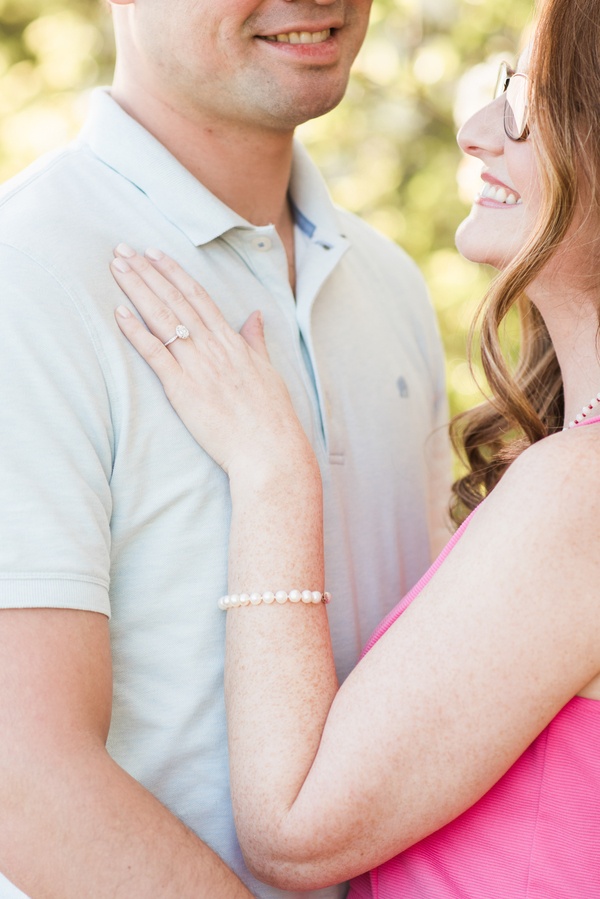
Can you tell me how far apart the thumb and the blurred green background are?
85.9 inches

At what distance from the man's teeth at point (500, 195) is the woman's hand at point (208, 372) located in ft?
1.61

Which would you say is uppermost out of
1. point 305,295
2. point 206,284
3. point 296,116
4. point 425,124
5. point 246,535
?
point 296,116

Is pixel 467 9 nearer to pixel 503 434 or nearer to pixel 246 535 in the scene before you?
pixel 503 434

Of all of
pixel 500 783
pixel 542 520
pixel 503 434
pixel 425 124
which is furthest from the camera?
pixel 425 124

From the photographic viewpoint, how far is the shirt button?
1.78 meters

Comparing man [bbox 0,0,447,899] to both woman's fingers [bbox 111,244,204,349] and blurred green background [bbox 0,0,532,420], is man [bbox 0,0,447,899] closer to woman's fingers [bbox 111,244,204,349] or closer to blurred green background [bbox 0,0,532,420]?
woman's fingers [bbox 111,244,204,349]

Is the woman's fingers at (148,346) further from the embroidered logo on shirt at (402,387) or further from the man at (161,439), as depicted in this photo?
the embroidered logo on shirt at (402,387)

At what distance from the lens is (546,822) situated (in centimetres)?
135

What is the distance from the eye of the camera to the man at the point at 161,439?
1.25 meters

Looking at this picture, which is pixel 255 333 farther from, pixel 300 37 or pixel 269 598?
pixel 300 37

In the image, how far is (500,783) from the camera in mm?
1381

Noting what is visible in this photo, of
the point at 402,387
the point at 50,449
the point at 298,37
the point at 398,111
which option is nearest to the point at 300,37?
the point at 298,37

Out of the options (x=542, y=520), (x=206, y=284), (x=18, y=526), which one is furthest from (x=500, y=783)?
(x=206, y=284)

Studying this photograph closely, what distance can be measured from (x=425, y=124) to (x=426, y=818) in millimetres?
Answer: 3772
